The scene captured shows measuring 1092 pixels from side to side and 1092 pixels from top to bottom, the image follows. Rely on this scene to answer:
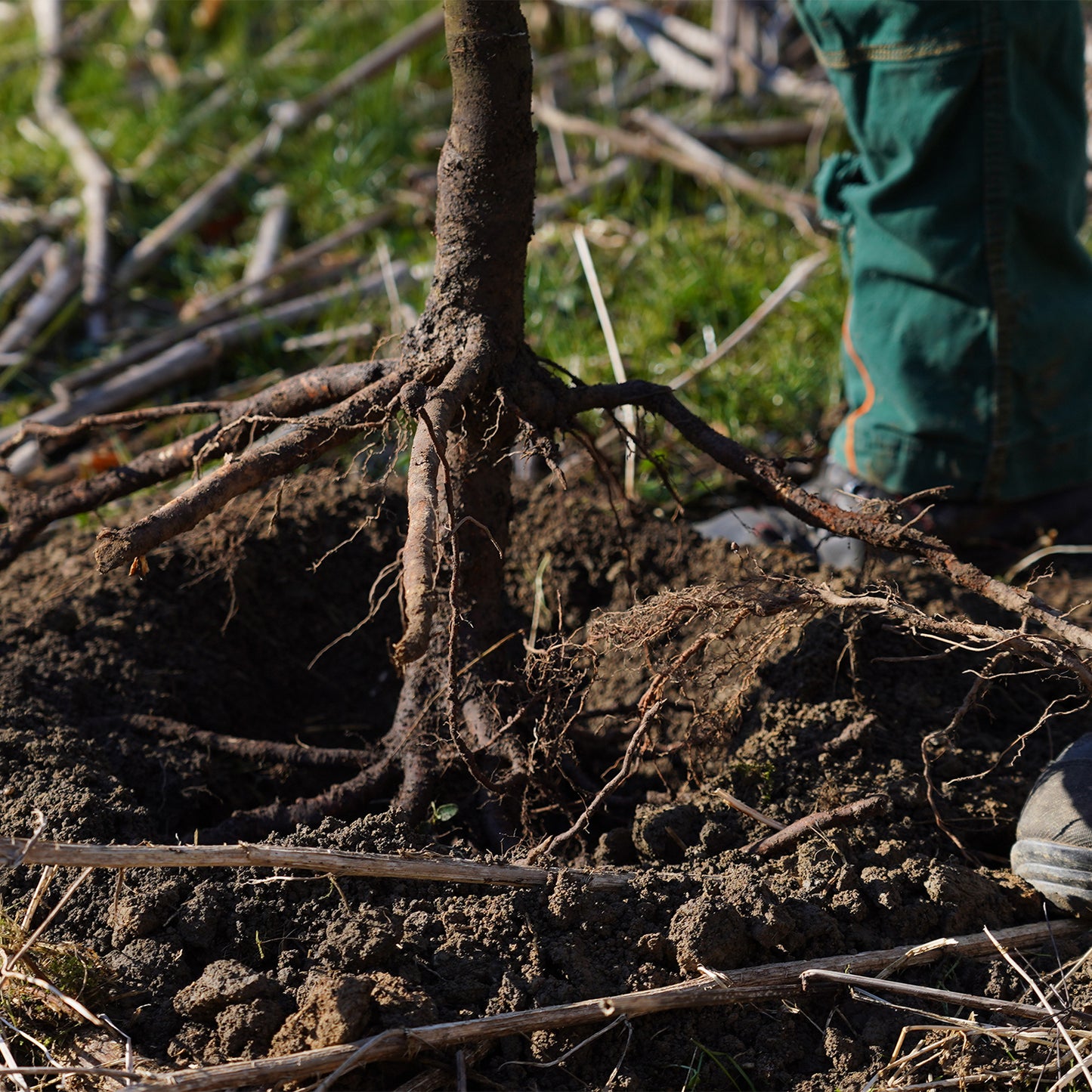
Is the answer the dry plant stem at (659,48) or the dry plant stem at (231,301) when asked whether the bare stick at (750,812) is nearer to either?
the dry plant stem at (231,301)

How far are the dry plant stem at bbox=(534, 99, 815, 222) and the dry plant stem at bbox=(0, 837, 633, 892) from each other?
2833mm

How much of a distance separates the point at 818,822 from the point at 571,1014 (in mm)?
509

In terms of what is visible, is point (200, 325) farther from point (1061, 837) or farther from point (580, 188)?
point (1061, 837)

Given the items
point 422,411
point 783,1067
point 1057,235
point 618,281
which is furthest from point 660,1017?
point 618,281

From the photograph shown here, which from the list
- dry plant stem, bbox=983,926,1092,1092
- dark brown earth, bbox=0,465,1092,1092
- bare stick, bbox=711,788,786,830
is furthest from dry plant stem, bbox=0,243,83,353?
dry plant stem, bbox=983,926,1092,1092

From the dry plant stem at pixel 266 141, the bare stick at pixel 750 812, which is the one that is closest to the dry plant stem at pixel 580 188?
the dry plant stem at pixel 266 141

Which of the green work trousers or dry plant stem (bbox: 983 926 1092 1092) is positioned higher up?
the green work trousers

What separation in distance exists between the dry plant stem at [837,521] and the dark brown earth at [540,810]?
0.47ft

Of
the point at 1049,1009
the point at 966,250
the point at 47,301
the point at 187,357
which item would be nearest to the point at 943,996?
the point at 1049,1009

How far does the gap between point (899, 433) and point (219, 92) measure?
3572mm

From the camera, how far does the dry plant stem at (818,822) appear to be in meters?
1.62

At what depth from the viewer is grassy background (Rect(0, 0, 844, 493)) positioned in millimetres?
3193

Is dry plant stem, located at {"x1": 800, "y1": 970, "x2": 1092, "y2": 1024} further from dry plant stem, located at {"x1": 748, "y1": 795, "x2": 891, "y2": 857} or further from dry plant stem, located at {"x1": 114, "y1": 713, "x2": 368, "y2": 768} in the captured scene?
dry plant stem, located at {"x1": 114, "y1": 713, "x2": 368, "y2": 768}

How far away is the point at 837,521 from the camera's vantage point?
174 cm
